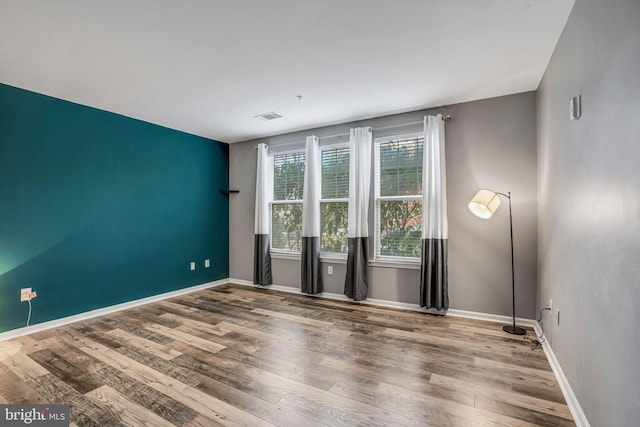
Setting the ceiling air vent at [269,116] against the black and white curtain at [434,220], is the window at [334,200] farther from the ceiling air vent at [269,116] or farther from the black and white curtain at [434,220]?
the black and white curtain at [434,220]

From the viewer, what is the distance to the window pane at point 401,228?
3865 mm

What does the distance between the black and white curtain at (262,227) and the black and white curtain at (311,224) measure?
75 centimetres

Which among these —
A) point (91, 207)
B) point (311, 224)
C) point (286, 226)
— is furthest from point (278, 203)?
point (91, 207)

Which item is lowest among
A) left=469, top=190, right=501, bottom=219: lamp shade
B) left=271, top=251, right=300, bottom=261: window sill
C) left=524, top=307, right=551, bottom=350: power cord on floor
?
left=524, top=307, right=551, bottom=350: power cord on floor

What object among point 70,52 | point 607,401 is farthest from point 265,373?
point 70,52

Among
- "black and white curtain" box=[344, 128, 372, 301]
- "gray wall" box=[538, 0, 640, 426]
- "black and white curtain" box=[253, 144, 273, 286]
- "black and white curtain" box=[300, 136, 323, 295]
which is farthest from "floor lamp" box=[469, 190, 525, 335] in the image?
"black and white curtain" box=[253, 144, 273, 286]

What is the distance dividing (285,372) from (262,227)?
2895mm

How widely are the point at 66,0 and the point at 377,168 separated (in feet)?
11.0

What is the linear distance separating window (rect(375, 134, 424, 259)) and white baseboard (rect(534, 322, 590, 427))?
5.39ft

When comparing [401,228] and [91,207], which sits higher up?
[91,207]

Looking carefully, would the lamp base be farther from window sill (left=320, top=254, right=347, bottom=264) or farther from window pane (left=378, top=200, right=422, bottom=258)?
window sill (left=320, top=254, right=347, bottom=264)

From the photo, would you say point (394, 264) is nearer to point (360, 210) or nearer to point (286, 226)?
point (360, 210)

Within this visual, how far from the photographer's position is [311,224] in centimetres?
448

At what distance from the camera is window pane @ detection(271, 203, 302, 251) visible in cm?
486
